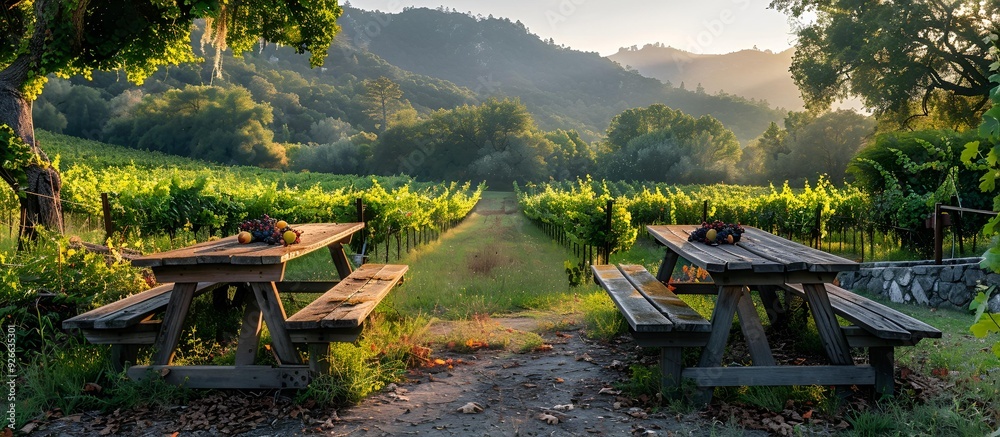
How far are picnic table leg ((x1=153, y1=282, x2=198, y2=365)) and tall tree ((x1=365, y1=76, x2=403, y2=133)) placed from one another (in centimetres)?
8373

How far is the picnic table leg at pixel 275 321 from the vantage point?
4121 millimetres

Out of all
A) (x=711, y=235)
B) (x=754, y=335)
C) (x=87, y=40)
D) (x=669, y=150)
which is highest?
(x=87, y=40)

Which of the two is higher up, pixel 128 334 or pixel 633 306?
pixel 633 306

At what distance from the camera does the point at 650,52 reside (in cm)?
17275

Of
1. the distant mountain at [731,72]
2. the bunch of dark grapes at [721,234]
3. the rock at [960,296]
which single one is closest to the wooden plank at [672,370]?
the bunch of dark grapes at [721,234]

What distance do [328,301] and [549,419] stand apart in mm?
1975

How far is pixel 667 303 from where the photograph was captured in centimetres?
461

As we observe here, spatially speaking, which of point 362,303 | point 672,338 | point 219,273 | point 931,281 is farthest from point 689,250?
point 931,281

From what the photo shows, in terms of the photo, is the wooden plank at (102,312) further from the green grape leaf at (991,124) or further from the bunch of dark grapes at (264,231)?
the green grape leaf at (991,124)

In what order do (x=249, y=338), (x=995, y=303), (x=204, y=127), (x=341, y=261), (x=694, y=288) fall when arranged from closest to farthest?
(x=249, y=338) < (x=694, y=288) < (x=341, y=261) < (x=995, y=303) < (x=204, y=127)

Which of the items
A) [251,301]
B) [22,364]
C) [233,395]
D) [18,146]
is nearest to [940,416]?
[233,395]

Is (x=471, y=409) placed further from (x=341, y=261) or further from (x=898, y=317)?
(x=341, y=261)

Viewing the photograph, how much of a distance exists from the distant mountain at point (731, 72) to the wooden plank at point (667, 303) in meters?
123

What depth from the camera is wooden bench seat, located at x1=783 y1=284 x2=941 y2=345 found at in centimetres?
364
